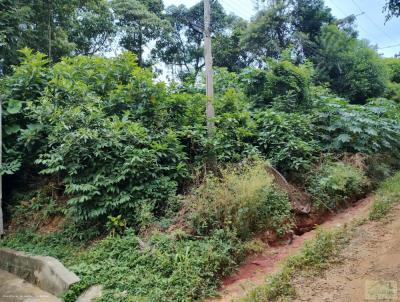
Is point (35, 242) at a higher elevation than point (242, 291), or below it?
higher

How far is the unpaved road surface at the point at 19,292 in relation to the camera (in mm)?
3459

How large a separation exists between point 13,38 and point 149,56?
12.4 metres

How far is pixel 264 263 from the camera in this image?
3.96m

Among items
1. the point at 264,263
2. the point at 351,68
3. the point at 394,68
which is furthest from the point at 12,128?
the point at 394,68

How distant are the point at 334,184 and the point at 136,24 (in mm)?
14861

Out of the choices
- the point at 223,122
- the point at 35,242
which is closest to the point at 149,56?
the point at 223,122

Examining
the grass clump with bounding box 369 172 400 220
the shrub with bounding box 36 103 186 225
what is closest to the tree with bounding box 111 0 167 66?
the shrub with bounding box 36 103 186 225

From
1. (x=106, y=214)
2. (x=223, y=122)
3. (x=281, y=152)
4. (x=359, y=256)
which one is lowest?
(x=359, y=256)

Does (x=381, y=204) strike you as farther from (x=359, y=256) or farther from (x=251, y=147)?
(x=251, y=147)

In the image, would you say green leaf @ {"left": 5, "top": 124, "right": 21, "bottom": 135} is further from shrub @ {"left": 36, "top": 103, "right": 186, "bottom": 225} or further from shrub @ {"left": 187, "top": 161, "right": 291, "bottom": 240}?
shrub @ {"left": 187, "top": 161, "right": 291, "bottom": 240}

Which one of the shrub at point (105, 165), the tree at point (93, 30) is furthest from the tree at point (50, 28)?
the shrub at point (105, 165)

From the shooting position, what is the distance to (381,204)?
190 inches

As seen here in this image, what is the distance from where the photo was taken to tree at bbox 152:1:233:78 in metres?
19.1

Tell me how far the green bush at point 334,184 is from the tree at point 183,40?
14.3 meters
